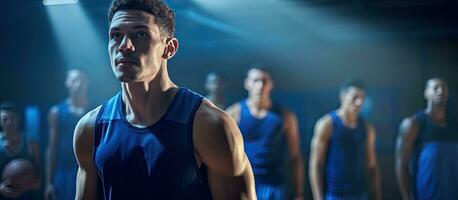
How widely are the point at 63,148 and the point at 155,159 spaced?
335cm

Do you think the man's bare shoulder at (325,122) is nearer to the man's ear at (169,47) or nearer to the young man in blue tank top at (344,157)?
the young man in blue tank top at (344,157)

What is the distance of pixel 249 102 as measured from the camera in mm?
4559

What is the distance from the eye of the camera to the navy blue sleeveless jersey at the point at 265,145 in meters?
4.34

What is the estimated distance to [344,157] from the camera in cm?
435

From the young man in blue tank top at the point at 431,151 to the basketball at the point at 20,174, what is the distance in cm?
270

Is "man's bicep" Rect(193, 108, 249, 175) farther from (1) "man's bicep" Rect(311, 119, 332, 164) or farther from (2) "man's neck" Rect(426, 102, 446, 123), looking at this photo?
(2) "man's neck" Rect(426, 102, 446, 123)

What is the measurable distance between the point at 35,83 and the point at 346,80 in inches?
108

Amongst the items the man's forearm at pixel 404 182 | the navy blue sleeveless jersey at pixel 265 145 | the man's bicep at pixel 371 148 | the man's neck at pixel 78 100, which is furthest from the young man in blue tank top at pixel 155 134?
the man's neck at pixel 78 100

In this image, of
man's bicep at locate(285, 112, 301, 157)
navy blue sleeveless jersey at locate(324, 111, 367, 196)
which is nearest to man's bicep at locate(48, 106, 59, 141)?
man's bicep at locate(285, 112, 301, 157)

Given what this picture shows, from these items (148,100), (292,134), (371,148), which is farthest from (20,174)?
(148,100)

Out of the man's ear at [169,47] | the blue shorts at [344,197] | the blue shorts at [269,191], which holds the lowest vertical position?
the blue shorts at [344,197]

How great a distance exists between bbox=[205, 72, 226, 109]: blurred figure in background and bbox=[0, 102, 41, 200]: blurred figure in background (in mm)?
1466

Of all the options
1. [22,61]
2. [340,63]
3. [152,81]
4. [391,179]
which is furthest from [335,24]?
[152,81]

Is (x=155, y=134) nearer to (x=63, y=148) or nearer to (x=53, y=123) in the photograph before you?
(x=63, y=148)
